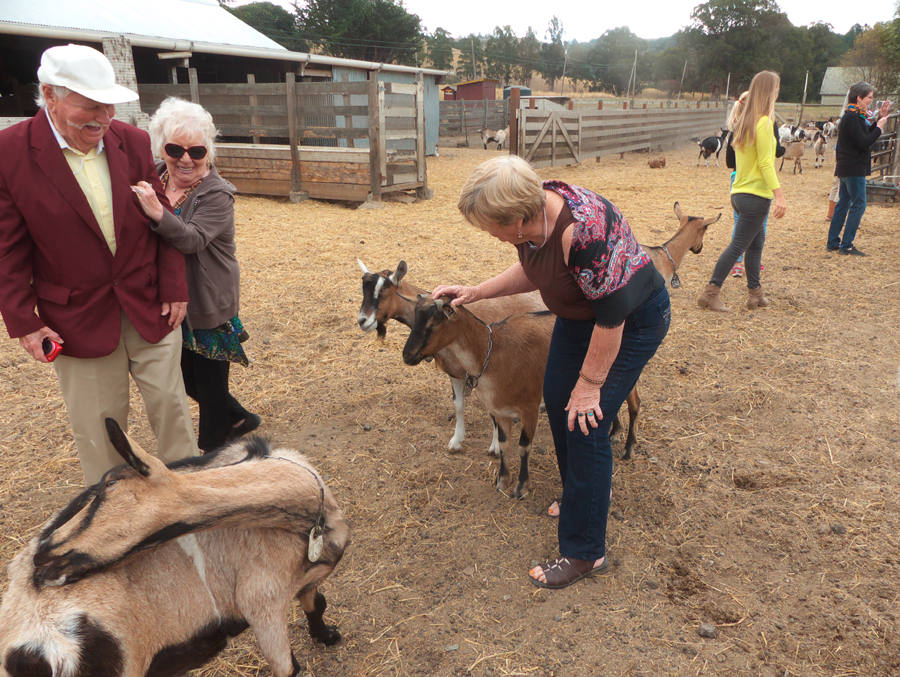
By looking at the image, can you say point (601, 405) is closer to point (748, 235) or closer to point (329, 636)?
point (329, 636)

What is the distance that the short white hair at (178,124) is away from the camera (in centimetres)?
274

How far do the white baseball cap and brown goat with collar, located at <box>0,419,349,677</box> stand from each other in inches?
54.0

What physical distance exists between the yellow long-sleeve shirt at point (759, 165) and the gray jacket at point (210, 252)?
188 inches

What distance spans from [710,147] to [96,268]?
2096 centimetres

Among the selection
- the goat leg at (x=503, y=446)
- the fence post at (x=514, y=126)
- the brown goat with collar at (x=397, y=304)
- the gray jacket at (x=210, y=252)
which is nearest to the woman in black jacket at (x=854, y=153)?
the brown goat with collar at (x=397, y=304)

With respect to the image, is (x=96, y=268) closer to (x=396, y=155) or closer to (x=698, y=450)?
(x=698, y=450)

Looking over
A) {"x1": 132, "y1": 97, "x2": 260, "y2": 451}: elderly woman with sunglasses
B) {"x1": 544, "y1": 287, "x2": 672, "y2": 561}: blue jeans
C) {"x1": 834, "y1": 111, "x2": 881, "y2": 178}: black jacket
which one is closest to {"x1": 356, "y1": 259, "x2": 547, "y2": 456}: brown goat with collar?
{"x1": 132, "y1": 97, "x2": 260, "y2": 451}: elderly woman with sunglasses

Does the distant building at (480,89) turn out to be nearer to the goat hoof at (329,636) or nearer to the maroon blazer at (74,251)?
the maroon blazer at (74,251)

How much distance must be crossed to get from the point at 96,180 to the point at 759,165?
5.45m

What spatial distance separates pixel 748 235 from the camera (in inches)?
224

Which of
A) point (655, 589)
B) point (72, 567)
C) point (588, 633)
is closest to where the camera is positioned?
point (72, 567)

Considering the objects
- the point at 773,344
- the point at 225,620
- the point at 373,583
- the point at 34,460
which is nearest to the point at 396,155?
the point at 773,344

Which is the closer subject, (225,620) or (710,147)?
(225,620)

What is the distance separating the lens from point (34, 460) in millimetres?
3654
